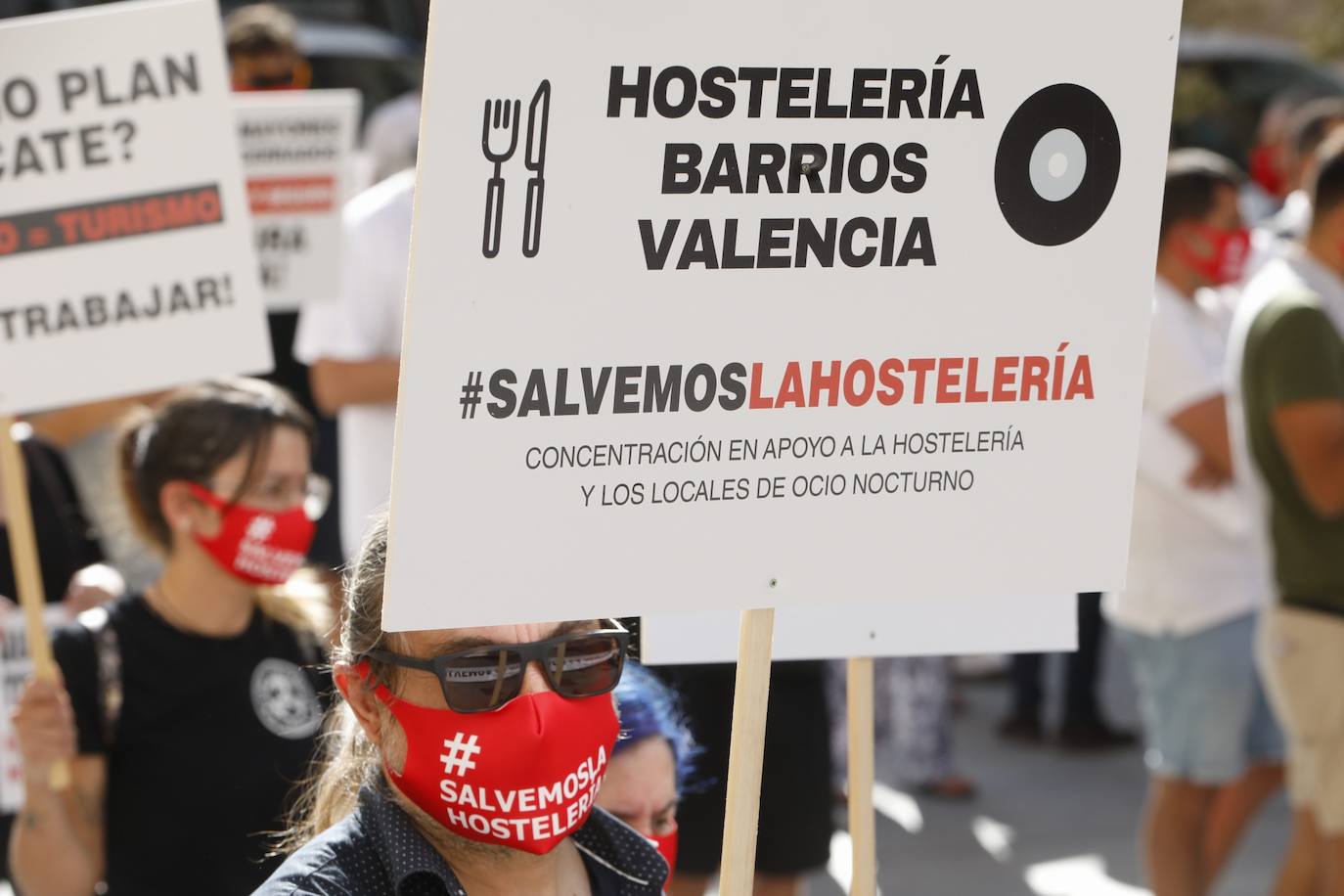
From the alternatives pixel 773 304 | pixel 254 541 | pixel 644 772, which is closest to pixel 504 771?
pixel 773 304

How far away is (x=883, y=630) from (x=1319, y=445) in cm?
207

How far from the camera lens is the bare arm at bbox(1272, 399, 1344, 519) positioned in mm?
4383

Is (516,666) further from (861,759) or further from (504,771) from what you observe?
(861,759)

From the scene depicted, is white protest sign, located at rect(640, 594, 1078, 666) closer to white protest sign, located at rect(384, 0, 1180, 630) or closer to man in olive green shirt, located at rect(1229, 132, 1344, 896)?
white protest sign, located at rect(384, 0, 1180, 630)

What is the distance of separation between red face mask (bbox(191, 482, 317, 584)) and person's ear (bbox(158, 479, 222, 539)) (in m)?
0.01

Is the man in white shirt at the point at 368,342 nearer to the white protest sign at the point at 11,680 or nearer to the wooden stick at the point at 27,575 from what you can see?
the white protest sign at the point at 11,680

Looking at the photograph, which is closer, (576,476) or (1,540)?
(576,476)

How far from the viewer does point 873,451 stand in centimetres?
203

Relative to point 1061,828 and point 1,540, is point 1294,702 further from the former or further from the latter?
point 1,540

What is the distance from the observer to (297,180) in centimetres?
521

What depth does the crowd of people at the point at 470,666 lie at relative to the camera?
81.4 inches

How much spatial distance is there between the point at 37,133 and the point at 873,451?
2187 millimetres

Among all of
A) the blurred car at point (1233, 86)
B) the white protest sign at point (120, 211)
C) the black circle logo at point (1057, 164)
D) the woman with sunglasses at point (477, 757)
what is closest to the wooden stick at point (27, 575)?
the white protest sign at point (120, 211)

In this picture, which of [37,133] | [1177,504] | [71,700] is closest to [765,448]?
[71,700]
